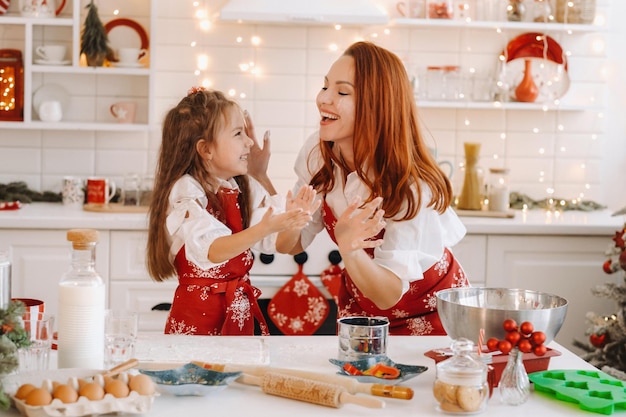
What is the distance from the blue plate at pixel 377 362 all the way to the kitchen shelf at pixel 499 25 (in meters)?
2.56

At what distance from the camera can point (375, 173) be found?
8.54ft

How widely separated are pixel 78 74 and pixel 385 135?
7.33 feet

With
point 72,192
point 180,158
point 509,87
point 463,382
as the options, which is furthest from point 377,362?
point 509,87

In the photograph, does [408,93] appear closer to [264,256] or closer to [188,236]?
[188,236]

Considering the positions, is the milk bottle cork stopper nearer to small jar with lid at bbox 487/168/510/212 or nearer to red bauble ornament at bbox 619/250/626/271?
→ red bauble ornament at bbox 619/250/626/271

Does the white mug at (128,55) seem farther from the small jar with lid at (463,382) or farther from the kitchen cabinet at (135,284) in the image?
the small jar with lid at (463,382)

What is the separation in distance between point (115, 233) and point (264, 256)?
605 millimetres

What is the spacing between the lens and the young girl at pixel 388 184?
2508 mm

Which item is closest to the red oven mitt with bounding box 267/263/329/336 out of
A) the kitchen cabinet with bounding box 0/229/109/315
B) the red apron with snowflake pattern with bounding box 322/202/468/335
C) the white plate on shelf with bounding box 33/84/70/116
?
the kitchen cabinet with bounding box 0/229/109/315

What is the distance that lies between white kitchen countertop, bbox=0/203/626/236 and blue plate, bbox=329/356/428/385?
1875mm

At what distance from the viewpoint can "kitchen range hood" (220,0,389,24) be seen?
3998mm

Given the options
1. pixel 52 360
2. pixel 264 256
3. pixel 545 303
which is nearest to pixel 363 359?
pixel 545 303

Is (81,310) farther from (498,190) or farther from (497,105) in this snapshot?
(497,105)

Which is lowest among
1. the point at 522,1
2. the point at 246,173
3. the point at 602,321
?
the point at 602,321
